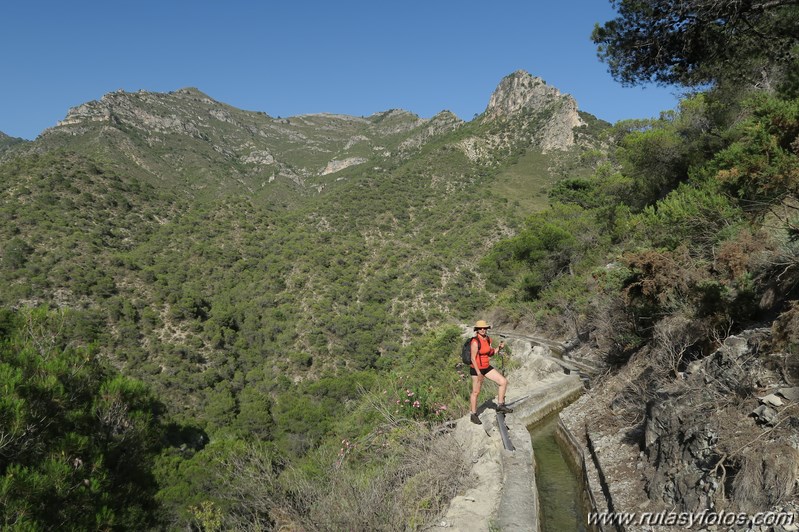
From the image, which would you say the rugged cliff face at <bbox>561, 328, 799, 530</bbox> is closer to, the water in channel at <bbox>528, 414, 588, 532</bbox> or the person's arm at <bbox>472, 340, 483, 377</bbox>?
the water in channel at <bbox>528, 414, 588, 532</bbox>

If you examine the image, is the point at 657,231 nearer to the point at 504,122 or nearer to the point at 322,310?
the point at 322,310

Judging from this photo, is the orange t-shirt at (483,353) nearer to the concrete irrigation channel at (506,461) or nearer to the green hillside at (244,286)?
the concrete irrigation channel at (506,461)

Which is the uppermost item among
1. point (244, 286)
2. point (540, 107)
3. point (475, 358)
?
point (540, 107)

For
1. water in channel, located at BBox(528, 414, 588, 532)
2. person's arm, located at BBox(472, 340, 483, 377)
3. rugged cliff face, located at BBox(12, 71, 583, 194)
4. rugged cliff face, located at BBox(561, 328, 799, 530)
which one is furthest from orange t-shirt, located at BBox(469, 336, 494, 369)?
rugged cliff face, located at BBox(12, 71, 583, 194)

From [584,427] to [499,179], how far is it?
221 ft

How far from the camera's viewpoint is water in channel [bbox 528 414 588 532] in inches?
217

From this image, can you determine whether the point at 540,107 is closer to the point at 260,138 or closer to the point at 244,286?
the point at 244,286

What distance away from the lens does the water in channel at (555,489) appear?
18.1ft

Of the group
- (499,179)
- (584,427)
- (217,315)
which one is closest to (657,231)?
(584,427)

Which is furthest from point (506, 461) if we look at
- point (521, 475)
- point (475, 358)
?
point (475, 358)

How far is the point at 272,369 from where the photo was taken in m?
35.7

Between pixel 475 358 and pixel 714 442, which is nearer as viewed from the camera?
pixel 714 442

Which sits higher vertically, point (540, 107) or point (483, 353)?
point (540, 107)

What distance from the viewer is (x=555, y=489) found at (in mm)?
6441
